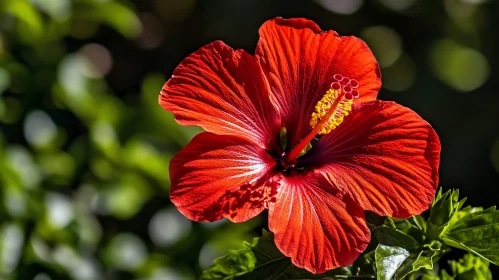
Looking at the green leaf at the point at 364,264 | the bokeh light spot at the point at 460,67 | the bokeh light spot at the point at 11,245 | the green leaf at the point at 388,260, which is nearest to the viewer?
the green leaf at the point at 388,260

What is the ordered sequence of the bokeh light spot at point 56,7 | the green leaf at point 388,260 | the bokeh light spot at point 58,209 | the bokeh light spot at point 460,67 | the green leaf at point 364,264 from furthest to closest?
the bokeh light spot at point 460,67, the bokeh light spot at point 56,7, the bokeh light spot at point 58,209, the green leaf at point 364,264, the green leaf at point 388,260

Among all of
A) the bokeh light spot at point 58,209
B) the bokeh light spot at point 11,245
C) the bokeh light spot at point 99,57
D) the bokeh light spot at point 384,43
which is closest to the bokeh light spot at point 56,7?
the bokeh light spot at point 99,57

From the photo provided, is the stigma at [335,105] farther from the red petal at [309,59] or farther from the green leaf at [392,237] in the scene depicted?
the green leaf at [392,237]

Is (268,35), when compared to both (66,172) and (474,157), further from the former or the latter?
(474,157)

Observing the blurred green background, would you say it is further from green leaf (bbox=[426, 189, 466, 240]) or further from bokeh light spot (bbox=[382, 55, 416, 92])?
green leaf (bbox=[426, 189, 466, 240])

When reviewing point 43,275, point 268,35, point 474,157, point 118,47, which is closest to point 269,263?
point 268,35

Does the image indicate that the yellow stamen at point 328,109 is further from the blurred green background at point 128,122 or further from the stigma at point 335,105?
the blurred green background at point 128,122

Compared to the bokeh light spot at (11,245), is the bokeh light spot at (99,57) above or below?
above

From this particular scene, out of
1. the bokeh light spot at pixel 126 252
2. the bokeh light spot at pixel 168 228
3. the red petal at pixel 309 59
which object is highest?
the red petal at pixel 309 59

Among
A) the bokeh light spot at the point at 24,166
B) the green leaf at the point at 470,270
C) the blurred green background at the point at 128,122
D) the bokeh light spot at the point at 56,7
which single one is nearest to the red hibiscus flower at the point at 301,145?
the green leaf at the point at 470,270

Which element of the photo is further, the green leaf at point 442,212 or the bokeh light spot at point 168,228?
the bokeh light spot at point 168,228
